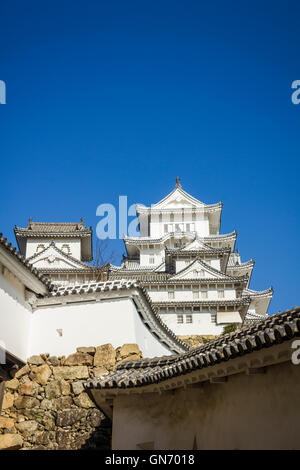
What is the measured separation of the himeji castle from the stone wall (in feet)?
77.8

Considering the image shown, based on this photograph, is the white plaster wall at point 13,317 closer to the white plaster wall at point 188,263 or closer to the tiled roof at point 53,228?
the white plaster wall at point 188,263

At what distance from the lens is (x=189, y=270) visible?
38812 mm

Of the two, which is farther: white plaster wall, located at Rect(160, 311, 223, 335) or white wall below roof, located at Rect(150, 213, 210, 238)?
white wall below roof, located at Rect(150, 213, 210, 238)

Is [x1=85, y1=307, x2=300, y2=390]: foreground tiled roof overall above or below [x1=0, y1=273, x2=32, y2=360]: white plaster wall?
below

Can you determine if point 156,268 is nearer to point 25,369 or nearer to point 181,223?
point 181,223

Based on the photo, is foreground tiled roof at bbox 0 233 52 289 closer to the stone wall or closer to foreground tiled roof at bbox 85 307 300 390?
the stone wall

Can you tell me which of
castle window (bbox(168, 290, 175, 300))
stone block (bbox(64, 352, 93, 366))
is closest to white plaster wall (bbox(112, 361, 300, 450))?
stone block (bbox(64, 352, 93, 366))

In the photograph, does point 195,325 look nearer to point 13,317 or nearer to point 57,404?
point 57,404

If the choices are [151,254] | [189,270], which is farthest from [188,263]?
[151,254]

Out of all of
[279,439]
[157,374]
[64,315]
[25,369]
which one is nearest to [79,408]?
[25,369]

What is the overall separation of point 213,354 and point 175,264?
35514mm

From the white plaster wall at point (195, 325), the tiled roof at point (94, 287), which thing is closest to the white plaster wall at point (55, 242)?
the white plaster wall at point (195, 325)

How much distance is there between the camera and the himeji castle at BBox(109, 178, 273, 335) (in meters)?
36.4

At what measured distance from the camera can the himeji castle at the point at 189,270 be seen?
1435 inches
